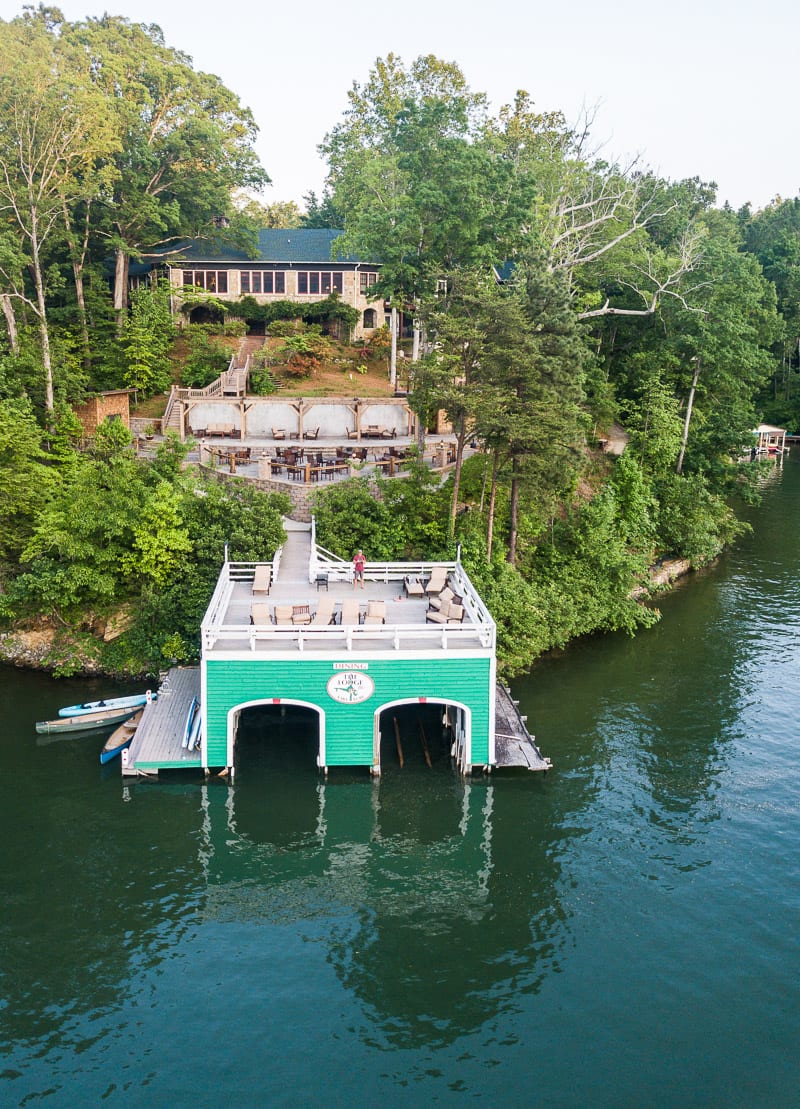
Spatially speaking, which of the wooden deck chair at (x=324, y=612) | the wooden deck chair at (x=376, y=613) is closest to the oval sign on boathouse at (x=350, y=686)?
the wooden deck chair at (x=324, y=612)

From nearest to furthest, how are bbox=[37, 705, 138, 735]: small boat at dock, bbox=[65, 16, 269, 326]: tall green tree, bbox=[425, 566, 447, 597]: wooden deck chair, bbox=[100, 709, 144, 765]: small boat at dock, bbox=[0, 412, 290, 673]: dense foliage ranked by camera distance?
1. bbox=[100, 709, 144, 765]: small boat at dock
2. bbox=[37, 705, 138, 735]: small boat at dock
3. bbox=[425, 566, 447, 597]: wooden deck chair
4. bbox=[0, 412, 290, 673]: dense foliage
5. bbox=[65, 16, 269, 326]: tall green tree

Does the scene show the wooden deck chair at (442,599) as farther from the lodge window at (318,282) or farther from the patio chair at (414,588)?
the lodge window at (318,282)

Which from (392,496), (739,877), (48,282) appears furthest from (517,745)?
(48,282)

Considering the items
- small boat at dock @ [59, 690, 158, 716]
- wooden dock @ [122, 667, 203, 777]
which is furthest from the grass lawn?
small boat at dock @ [59, 690, 158, 716]

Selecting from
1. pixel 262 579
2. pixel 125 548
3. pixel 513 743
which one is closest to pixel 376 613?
pixel 262 579

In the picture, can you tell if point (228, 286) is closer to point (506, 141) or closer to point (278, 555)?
point (506, 141)

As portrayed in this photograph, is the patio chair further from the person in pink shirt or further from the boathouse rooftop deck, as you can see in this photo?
the person in pink shirt

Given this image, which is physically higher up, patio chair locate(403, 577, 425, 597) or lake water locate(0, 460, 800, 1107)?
patio chair locate(403, 577, 425, 597)
